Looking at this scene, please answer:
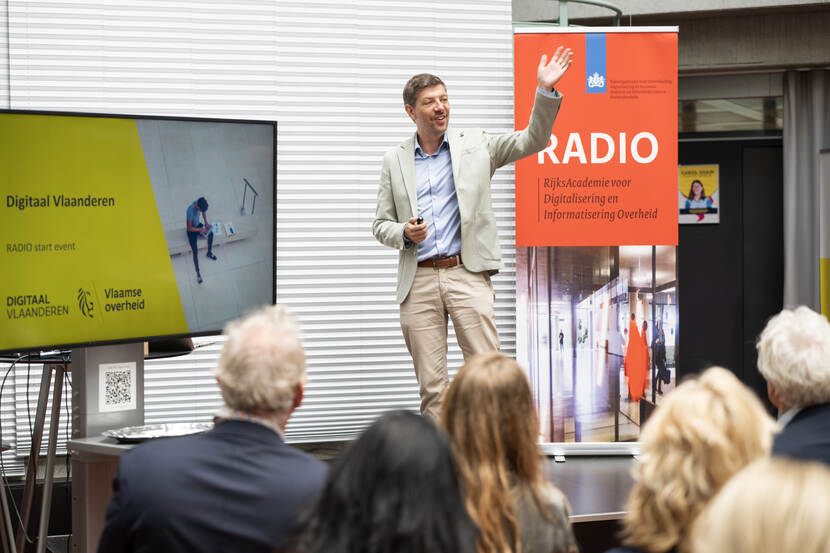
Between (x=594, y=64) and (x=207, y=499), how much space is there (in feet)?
11.4

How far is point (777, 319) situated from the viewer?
2.45 meters

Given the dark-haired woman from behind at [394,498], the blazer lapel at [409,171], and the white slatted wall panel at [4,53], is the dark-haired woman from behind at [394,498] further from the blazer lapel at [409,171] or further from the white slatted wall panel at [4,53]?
the white slatted wall panel at [4,53]

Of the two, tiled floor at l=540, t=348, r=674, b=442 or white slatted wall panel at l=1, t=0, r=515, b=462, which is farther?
white slatted wall panel at l=1, t=0, r=515, b=462

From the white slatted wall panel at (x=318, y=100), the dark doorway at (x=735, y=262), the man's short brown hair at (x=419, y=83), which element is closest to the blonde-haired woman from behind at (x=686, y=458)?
the man's short brown hair at (x=419, y=83)

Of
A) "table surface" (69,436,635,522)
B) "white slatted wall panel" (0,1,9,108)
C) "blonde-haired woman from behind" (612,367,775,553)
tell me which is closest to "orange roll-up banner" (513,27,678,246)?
"table surface" (69,436,635,522)

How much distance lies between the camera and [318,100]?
4.98 m

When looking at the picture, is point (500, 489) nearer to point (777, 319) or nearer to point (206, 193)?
point (777, 319)

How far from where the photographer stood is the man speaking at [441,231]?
12.9 ft

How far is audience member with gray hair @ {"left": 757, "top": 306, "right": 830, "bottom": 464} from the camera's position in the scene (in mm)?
2246

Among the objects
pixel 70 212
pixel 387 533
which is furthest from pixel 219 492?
pixel 70 212

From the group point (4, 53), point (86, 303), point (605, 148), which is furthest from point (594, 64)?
point (4, 53)

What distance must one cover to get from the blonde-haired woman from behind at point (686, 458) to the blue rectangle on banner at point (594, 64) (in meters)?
3.10

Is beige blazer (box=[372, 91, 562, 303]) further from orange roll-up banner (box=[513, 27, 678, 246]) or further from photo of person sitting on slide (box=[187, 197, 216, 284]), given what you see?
photo of person sitting on slide (box=[187, 197, 216, 284])

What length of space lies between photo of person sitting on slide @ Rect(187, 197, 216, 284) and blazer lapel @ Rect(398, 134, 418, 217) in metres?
1.15
